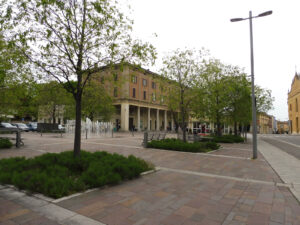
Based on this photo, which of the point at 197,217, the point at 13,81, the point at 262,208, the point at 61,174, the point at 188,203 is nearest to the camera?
the point at 197,217

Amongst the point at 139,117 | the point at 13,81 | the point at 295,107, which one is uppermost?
the point at 295,107

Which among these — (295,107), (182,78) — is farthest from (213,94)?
(295,107)

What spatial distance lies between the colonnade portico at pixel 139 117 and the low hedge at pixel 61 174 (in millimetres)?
40300

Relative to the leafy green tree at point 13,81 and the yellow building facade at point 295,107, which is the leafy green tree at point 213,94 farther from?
the yellow building facade at point 295,107

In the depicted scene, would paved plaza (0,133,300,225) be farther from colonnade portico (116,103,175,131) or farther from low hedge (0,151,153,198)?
colonnade portico (116,103,175,131)

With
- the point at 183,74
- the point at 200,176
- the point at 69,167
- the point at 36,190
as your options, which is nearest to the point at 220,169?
the point at 200,176

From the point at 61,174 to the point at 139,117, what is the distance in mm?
47058

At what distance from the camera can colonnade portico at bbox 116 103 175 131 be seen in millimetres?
47075

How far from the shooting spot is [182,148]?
12.1 metres

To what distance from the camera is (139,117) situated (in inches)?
2047

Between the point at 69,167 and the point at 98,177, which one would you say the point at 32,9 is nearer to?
the point at 69,167

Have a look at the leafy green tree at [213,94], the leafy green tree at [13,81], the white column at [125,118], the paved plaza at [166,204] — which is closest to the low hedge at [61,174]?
the paved plaza at [166,204]

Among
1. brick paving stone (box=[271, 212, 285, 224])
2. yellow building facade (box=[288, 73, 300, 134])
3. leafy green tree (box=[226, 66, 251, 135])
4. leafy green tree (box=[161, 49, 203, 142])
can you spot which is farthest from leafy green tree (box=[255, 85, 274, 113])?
yellow building facade (box=[288, 73, 300, 134])

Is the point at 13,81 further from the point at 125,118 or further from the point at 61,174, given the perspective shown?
the point at 125,118
